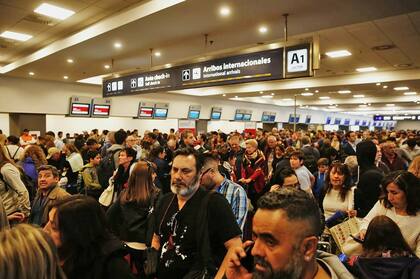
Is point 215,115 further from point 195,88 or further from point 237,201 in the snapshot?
point 237,201

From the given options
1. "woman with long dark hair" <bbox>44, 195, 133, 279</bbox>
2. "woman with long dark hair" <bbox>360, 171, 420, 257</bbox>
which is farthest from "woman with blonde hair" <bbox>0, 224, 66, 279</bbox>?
"woman with long dark hair" <bbox>360, 171, 420, 257</bbox>

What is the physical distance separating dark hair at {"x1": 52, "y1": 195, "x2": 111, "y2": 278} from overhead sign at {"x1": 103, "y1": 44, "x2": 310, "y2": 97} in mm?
4439

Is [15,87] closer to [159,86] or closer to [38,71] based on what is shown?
[38,71]

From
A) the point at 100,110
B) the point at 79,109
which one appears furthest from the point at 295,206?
the point at 100,110

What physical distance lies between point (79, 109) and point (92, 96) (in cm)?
93

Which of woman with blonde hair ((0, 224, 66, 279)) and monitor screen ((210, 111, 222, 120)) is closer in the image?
woman with blonde hair ((0, 224, 66, 279))

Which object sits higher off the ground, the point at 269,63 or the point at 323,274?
the point at 269,63

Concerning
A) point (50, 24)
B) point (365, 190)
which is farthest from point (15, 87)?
point (365, 190)

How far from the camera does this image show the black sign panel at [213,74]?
19.2ft

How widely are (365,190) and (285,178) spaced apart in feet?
3.34

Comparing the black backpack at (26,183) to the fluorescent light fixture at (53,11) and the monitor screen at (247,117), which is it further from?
the monitor screen at (247,117)

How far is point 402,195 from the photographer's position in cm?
291

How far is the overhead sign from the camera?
555cm

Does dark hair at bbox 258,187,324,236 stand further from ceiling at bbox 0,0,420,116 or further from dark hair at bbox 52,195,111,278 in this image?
ceiling at bbox 0,0,420,116
